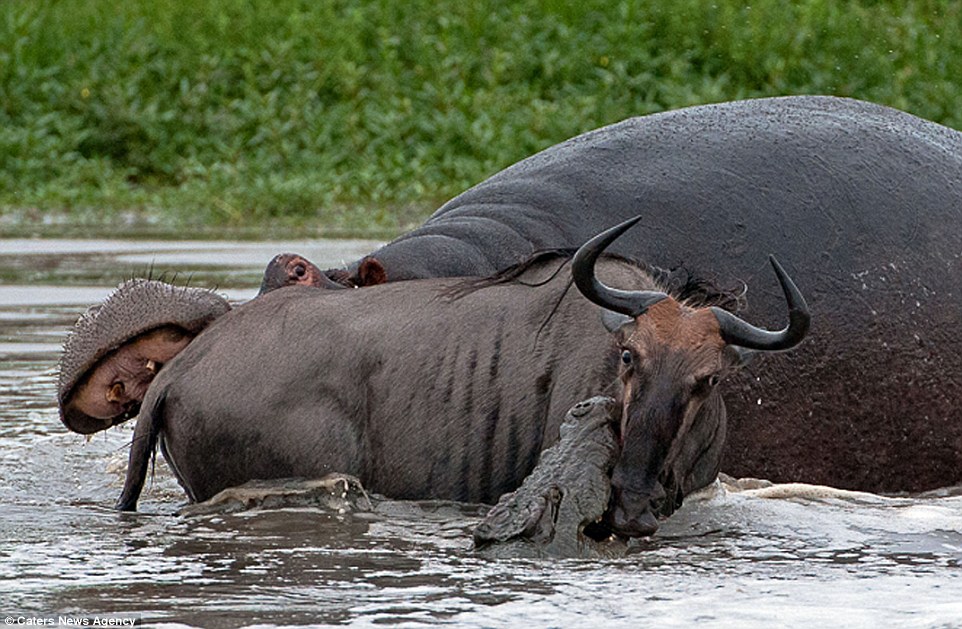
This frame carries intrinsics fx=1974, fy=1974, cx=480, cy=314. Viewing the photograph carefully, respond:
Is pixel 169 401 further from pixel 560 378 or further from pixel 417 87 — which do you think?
pixel 417 87

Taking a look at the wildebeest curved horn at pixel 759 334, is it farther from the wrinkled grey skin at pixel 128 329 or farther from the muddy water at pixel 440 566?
the wrinkled grey skin at pixel 128 329

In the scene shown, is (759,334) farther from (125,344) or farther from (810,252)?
(125,344)

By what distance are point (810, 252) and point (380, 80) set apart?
11.6 meters

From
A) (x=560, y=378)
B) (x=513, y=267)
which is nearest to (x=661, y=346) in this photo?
(x=560, y=378)

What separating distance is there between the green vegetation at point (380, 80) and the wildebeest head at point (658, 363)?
A: 10.1 m

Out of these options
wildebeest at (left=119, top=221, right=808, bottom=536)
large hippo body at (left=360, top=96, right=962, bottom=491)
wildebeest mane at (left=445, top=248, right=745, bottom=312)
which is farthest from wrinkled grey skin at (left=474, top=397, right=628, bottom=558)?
large hippo body at (left=360, top=96, right=962, bottom=491)

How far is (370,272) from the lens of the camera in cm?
530

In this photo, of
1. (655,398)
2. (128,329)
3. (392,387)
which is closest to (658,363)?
(655,398)

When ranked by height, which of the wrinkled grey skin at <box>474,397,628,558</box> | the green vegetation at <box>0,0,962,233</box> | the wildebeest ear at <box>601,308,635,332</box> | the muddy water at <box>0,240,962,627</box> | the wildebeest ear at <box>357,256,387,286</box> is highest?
the green vegetation at <box>0,0,962,233</box>

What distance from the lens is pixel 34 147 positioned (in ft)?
51.1

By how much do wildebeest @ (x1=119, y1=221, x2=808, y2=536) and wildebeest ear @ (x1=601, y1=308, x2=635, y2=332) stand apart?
0.58 ft

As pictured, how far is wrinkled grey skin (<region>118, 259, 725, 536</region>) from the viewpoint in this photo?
4742mm

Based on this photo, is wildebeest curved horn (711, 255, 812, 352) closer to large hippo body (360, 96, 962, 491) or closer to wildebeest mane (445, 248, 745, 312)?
wildebeest mane (445, 248, 745, 312)

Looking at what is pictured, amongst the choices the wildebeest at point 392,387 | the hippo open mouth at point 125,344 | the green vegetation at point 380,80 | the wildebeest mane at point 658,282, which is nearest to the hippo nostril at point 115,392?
the hippo open mouth at point 125,344
